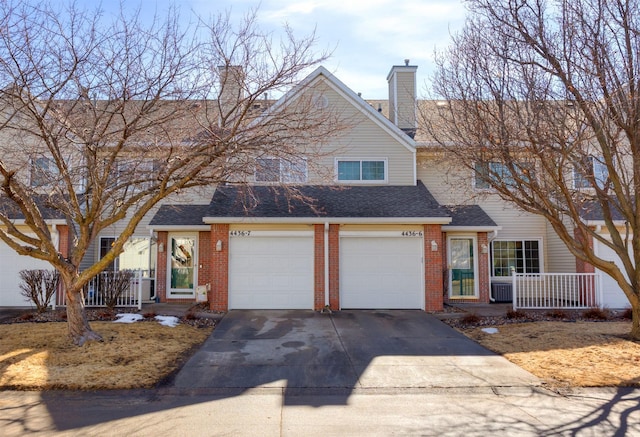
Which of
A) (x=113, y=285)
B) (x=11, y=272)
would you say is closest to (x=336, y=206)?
(x=113, y=285)

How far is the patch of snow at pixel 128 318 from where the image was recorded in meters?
11.6

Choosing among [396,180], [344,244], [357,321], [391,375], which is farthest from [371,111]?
[391,375]

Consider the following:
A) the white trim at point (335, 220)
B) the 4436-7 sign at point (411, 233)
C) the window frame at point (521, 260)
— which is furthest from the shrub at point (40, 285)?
the window frame at point (521, 260)

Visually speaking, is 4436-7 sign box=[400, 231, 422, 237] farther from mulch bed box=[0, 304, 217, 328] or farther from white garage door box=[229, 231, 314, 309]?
mulch bed box=[0, 304, 217, 328]

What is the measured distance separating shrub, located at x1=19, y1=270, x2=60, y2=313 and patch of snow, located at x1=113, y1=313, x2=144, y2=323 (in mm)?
2399

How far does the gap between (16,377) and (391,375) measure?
19.5ft

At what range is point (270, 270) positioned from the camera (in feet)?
46.5

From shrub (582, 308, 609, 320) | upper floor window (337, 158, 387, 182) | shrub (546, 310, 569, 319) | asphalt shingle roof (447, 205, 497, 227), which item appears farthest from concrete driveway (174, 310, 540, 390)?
upper floor window (337, 158, 387, 182)

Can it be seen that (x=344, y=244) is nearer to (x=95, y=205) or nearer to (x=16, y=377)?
(x=95, y=205)

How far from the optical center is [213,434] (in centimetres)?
532

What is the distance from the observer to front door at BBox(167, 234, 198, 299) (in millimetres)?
15812

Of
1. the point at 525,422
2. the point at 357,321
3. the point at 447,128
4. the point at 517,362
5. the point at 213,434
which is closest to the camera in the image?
the point at 213,434

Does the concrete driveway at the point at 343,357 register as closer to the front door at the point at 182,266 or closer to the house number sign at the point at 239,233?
the house number sign at the point at 239,233

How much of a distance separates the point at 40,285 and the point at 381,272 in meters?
9.74
